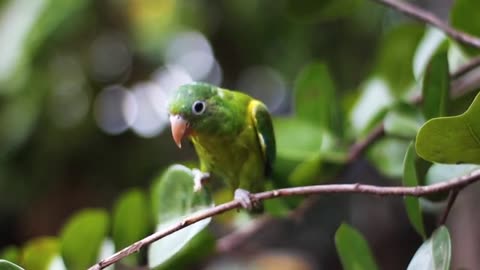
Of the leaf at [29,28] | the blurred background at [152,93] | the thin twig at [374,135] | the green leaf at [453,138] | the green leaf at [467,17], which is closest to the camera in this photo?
the green leaf at [453,138]

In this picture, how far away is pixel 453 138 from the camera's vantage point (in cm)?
50

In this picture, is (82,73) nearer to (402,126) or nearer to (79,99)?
(79,99)

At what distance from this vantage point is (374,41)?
1.79m

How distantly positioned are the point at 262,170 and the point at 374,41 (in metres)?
1.15

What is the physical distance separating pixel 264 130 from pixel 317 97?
5.0 inches

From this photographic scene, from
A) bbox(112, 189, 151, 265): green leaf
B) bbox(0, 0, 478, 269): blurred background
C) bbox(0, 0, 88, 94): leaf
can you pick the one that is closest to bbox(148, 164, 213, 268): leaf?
bbox(112, 189, 151, 265): green leaf

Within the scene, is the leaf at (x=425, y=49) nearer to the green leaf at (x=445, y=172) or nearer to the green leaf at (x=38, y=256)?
the green leaf at (x=445, y=172)

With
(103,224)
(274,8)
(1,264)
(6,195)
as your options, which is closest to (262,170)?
(103,224)

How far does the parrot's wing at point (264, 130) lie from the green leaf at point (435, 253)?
24 cm

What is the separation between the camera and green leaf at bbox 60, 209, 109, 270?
734 millimetres

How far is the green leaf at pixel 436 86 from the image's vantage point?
612mm

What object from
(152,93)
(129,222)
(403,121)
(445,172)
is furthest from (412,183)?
(152,93)

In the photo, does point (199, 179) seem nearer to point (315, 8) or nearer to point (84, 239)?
point (84, 239)

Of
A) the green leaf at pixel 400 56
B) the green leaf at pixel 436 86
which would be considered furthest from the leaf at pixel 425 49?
the green leaf at pixel 436 86
